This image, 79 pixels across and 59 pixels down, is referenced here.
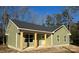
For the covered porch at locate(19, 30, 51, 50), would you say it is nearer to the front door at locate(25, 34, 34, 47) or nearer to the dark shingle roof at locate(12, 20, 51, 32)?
the front door at locate(25, 34, 34, 47)

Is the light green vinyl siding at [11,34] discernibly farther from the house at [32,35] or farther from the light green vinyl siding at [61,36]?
the light green vinyl siding at [61,36]

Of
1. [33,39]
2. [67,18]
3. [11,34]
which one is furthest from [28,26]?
[67,18]

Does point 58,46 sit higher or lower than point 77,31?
lower

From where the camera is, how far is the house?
16.6 feet

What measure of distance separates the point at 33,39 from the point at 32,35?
4.4 inches

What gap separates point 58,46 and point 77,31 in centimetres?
63

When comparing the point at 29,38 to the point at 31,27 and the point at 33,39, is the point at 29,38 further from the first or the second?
the point at 31,27

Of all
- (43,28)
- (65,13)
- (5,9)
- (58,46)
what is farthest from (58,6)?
(5,9)

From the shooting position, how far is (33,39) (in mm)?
5164

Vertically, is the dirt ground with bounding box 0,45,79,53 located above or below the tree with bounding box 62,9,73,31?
below

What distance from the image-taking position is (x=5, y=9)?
16.7 feet

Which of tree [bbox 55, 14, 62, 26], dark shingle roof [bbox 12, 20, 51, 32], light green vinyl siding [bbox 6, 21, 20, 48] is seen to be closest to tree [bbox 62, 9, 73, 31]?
tree [bbox 55, 14, 62, 26]

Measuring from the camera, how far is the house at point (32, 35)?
5.07m
